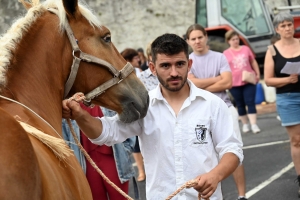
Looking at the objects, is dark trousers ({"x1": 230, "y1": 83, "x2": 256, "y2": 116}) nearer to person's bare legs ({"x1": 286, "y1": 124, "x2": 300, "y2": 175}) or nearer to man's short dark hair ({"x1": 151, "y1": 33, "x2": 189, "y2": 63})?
person's bare legs ({"x1": 286, "y1": 124, "x2": 300, "y2": 175})

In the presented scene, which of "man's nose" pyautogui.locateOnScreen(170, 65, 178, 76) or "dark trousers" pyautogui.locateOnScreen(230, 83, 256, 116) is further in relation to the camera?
"dark trousers" pyautogui.locateOnScreen(230, 83, 256, 116)

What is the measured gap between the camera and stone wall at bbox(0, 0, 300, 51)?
2067cm

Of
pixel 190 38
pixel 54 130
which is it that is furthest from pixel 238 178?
pixel 54 130

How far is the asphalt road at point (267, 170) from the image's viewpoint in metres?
7.37

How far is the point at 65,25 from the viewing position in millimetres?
3570

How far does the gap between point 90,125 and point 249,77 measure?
24.6ft

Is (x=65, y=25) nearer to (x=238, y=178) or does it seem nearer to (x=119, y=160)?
(x=119, y=160)

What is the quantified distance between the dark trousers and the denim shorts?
4071mm

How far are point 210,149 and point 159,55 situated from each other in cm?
70

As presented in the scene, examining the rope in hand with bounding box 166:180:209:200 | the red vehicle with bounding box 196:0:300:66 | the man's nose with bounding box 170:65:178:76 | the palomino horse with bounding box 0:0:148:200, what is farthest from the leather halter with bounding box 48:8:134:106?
the red vehicle with bounding box 196:0:300:66

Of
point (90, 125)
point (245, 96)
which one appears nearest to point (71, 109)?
point (90, 125)

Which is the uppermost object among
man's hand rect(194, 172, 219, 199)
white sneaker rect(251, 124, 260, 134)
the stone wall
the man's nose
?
the stone wall

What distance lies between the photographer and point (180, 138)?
3.84 m

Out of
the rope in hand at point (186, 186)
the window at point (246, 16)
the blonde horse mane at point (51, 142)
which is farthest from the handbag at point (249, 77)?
the blonde horse mane at point (51, 142)
